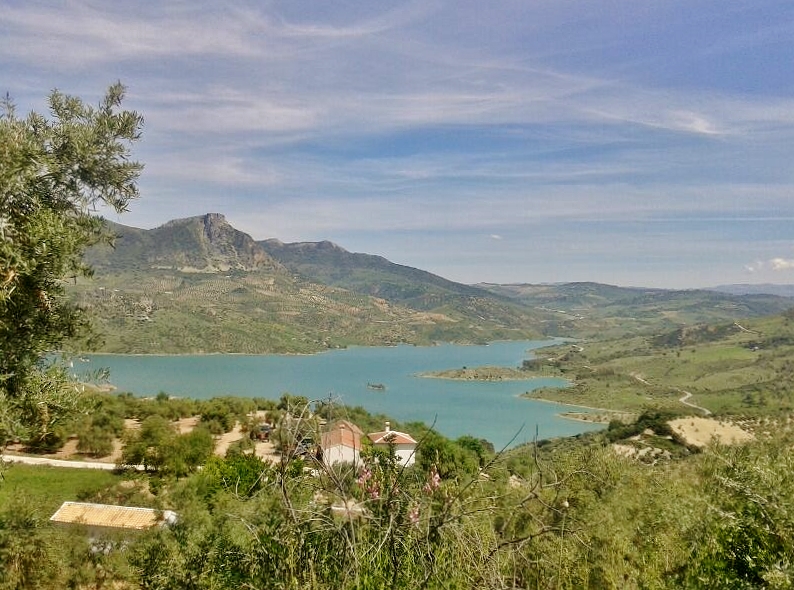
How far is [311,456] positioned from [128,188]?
15.7ft

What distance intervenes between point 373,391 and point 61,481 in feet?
379

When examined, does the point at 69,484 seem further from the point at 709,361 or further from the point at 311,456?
the point at 709,361

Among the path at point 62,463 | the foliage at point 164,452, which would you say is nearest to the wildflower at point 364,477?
the foliage at point 164,452

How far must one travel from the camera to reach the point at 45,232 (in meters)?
5.52

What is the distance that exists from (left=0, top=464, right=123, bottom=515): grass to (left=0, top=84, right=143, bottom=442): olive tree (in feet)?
88.5

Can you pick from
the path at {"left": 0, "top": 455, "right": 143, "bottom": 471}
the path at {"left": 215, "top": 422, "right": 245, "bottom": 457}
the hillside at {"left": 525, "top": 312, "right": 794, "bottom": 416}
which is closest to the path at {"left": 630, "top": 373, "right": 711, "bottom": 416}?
the hillside at {"left": 525, "top": 312, "right": 794, "bottom": 416}

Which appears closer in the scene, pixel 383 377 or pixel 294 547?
pixel 294 547

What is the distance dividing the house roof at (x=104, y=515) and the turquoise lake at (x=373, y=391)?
240 feet

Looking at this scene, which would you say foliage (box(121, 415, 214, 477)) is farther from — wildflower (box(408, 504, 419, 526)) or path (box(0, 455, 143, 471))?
wildflower (box(408, 504, 419, 526))

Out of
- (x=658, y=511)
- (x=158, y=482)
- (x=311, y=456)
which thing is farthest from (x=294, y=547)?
(x=158, y=482)

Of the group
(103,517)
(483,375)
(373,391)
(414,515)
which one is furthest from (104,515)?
(483,375)

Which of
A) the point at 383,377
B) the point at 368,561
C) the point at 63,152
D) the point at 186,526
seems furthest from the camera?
the point at 383,377

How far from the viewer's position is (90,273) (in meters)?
6.50

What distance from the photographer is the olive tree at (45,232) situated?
5.40 meters
